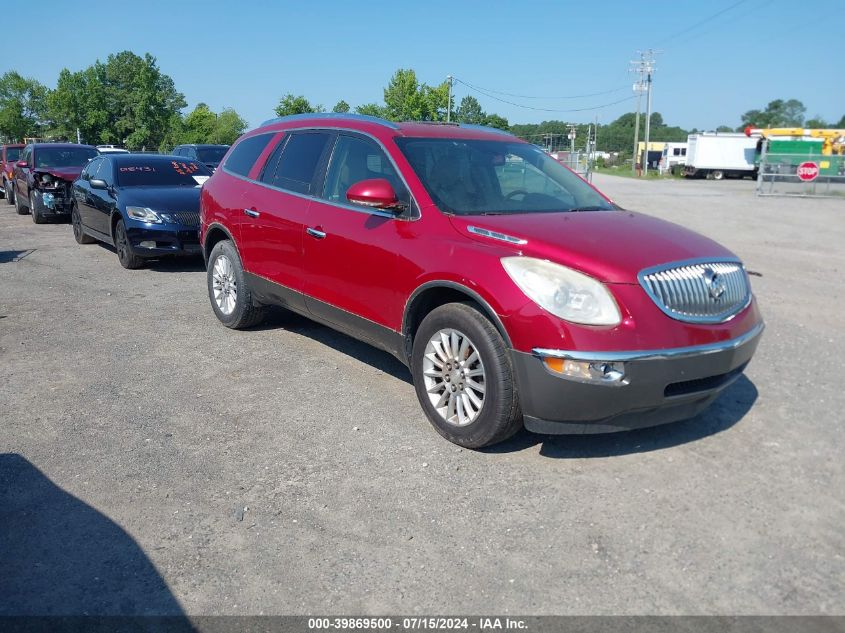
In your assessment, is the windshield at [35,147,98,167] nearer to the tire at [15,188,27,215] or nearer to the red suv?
the tire at [15,188,27,215]

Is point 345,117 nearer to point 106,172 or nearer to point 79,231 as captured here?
point 106,172

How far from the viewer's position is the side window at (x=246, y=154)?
6.49 m

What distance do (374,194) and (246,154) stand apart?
104 inches

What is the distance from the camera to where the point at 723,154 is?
5025 centimetres

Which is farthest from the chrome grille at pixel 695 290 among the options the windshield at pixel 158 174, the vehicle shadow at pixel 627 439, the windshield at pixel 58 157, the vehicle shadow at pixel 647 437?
the windshield at pixel 58 157

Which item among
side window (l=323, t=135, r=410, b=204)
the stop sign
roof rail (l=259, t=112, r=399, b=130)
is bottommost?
the stop sign

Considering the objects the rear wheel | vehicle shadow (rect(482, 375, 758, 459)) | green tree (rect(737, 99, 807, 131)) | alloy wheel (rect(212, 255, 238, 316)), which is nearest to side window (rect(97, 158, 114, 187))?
alloy wheel (rect(212, 255, 238, 316))

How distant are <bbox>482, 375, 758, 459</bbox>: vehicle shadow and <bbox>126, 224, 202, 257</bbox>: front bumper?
21.8 feet

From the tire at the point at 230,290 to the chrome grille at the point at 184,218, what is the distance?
302 cm

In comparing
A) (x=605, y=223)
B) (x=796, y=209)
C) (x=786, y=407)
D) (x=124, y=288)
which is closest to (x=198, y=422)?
(x=605, y=223)

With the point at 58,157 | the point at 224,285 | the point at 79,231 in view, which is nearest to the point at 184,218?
the point at 224,285

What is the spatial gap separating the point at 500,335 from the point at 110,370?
3326mm

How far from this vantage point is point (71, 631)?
274 cm

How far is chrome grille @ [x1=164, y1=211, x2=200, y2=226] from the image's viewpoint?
9797 mm
